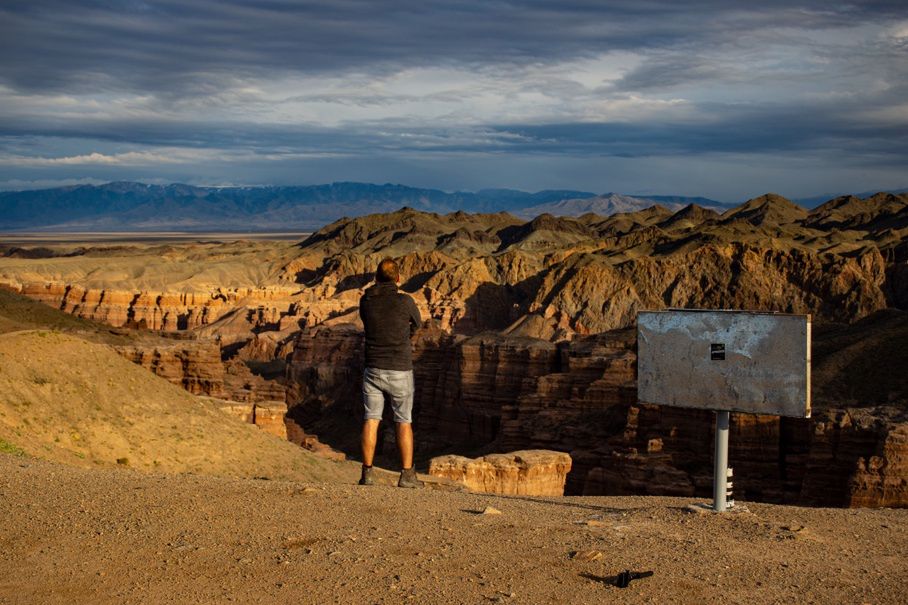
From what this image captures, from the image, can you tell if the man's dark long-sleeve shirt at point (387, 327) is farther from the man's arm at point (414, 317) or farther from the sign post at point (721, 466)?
the sign post at point (721, 466)

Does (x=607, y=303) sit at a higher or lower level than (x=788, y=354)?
lower

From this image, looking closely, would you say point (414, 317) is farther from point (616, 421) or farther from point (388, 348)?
point (616, 421)

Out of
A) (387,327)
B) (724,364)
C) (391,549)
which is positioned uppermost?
(387,327)

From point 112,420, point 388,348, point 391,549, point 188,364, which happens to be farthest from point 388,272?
point 188,364

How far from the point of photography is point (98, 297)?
122m

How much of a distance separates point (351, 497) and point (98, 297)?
378 feet

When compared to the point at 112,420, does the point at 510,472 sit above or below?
below

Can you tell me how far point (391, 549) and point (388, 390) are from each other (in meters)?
3.78

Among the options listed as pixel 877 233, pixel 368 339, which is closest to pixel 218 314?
pixel 877 233

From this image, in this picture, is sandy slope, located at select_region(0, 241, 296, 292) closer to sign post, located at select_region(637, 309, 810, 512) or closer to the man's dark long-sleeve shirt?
the man's dark long-sleeve shirt

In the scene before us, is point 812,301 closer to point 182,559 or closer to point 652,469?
point 652,469

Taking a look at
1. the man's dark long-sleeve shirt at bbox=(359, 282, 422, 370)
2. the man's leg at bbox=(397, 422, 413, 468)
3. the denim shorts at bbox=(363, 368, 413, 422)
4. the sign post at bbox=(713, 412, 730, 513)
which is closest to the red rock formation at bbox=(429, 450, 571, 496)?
the man's leg at bbox=(397, 422, 413, 468)

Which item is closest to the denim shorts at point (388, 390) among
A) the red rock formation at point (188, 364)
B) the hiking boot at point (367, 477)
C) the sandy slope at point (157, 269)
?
the hiking boot at point (367, 477)

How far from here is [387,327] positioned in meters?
14.1
